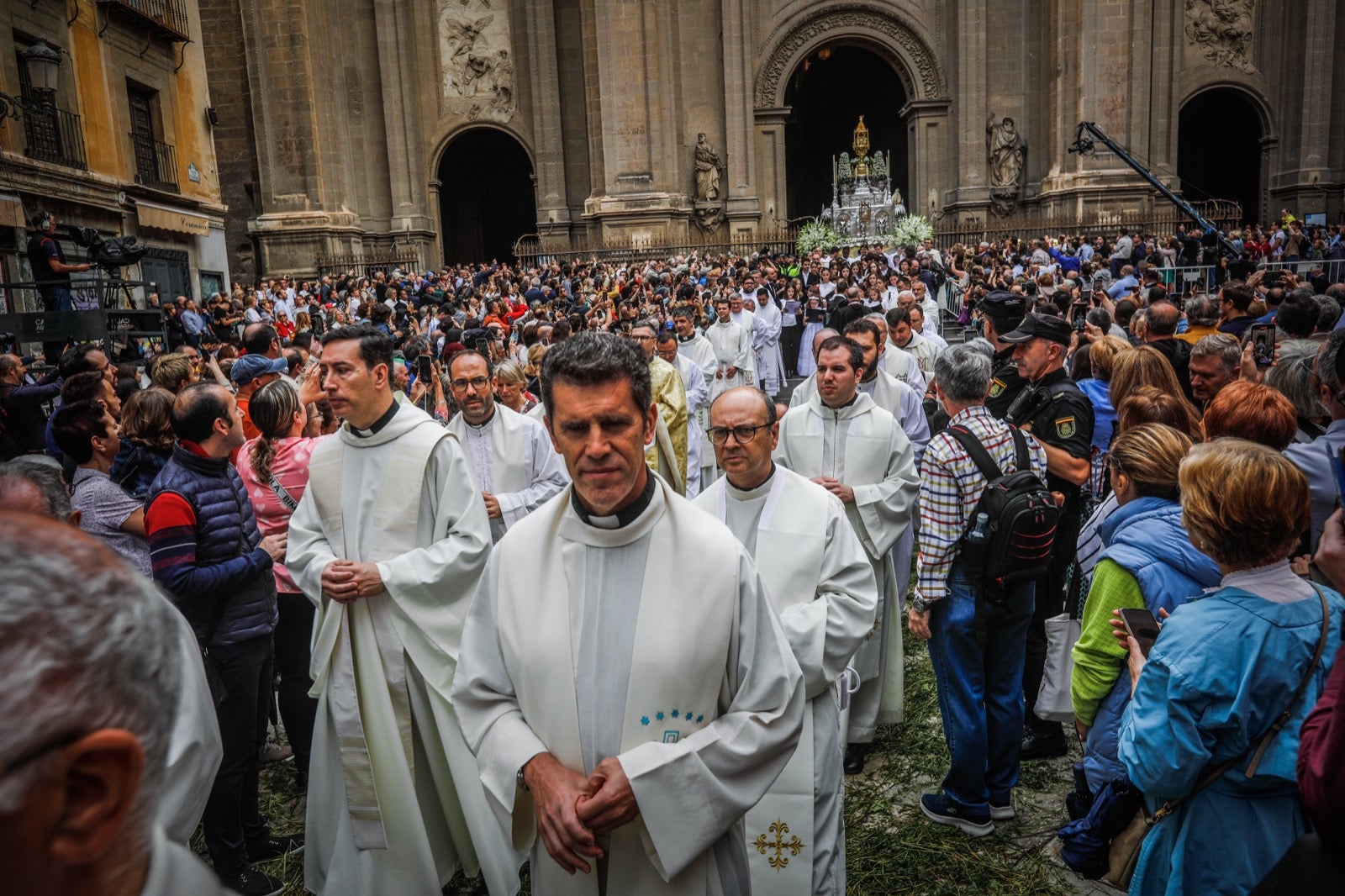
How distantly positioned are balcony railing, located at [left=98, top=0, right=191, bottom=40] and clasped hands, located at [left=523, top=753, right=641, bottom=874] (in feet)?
69.7

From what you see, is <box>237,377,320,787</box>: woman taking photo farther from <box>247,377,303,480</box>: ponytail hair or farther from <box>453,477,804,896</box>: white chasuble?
<box>453,477,804,896</box>: white chasuble

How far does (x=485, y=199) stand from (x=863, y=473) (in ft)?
112

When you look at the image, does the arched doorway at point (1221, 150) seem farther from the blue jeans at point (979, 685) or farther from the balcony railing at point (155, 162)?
the blue jeans at point (979, 685)

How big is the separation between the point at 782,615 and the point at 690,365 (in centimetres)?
673

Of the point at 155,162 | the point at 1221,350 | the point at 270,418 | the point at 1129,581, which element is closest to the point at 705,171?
the point at 155,162

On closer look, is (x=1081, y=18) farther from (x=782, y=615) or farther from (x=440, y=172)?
(x=782, y=615)

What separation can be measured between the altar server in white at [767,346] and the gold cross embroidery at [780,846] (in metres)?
11.9

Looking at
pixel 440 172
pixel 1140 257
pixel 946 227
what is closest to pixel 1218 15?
pixel 946 227

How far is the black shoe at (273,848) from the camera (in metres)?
4.31

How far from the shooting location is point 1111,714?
10.3ft

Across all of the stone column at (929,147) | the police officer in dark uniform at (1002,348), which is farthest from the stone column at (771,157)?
the police officer in dark uniform at (1002,348)

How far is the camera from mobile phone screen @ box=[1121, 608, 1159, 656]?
9.00ft

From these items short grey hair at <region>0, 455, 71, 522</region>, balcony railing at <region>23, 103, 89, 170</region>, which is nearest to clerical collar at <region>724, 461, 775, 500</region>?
short grey hair at <region>0, 455, 71, 522</region>

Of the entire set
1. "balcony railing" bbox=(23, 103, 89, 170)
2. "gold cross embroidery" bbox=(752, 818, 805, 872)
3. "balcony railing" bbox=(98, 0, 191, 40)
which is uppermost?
"balcony railing" bbox=(98, 0, 191, 40)
